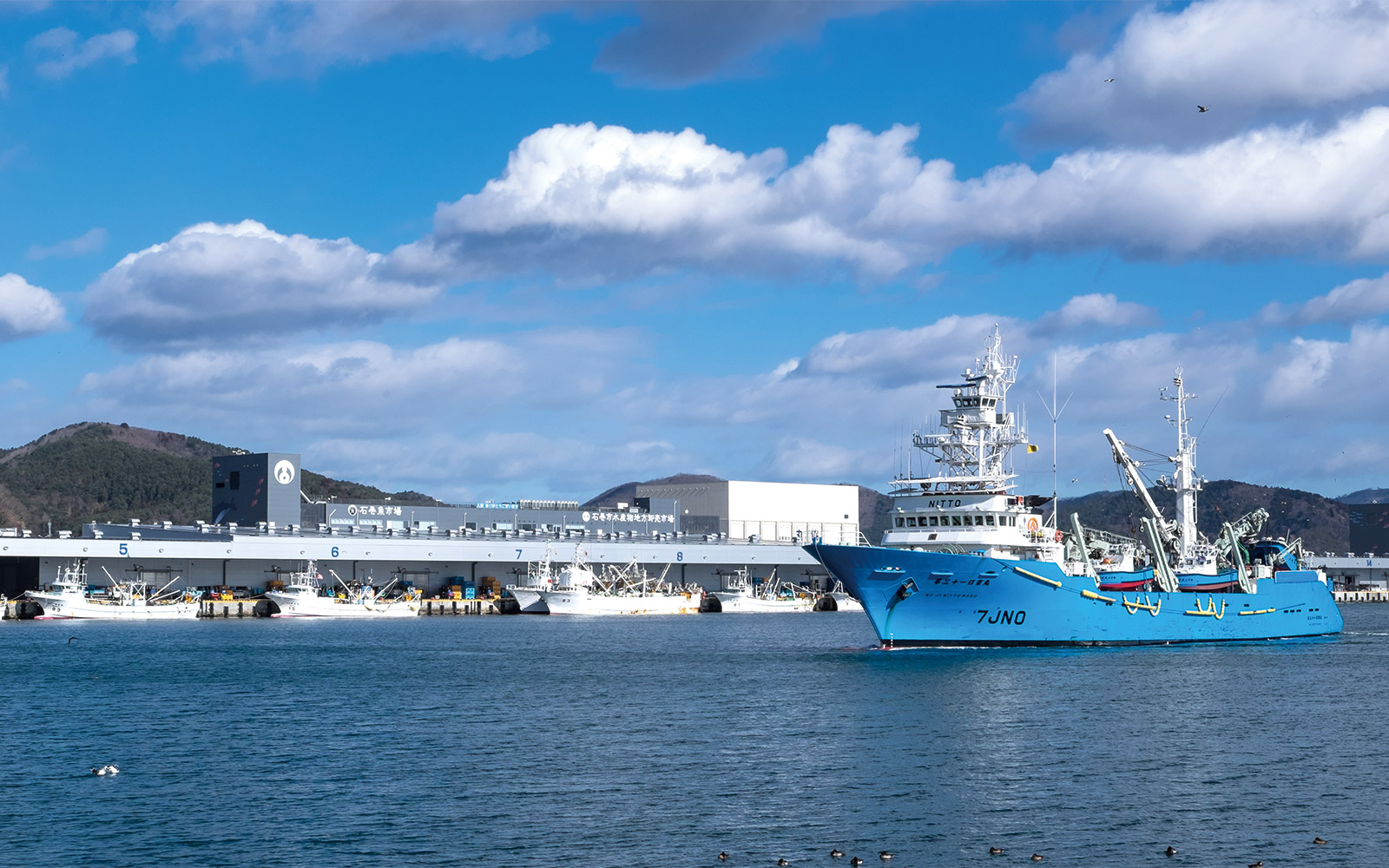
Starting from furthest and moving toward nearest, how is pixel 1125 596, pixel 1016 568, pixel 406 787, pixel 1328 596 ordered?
pixel 1328 596 → pixel 1125 596 → pixel 1016 568 → pixel 406 787

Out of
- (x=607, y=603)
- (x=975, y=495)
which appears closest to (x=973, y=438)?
(x=975, y=495)

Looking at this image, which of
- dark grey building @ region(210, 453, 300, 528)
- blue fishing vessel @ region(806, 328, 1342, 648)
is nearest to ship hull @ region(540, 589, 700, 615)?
dark grey building @ region(210, 453, 300, 528)

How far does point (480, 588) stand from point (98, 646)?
59.8 meters

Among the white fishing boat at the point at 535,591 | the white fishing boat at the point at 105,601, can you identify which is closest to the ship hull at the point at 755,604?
the white fishing boat at the point at 535,591

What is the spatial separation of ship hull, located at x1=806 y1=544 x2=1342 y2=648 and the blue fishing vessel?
54 millimetres

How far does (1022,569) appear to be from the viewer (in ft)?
203

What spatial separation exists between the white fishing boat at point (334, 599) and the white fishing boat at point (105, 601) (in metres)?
7.18

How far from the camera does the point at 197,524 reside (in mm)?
126375

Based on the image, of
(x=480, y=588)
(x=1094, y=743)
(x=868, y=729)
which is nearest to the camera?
(x=1094, y=743)

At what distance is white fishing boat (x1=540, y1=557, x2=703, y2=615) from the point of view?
4838 inches

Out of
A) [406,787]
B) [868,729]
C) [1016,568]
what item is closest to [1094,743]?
[868,729]

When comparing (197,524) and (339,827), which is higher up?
(197,524)

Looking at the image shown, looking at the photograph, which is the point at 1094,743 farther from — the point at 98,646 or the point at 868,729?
the point at 98,646

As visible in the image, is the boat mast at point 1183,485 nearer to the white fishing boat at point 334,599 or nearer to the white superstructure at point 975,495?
the white superstructure at point 975,495
